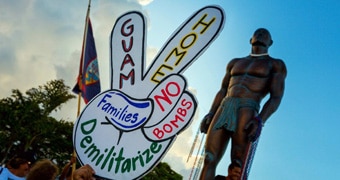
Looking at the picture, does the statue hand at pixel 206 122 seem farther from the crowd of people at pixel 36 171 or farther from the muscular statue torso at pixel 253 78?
the crowd of people at pixel 36 171

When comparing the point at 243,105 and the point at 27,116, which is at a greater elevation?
the point at 27,116

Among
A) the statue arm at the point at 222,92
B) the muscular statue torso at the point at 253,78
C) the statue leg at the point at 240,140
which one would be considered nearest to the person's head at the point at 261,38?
the muscular statue torso at the point at 253,78

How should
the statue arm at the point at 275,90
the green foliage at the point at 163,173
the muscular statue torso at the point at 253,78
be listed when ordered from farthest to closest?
the green foliage at the point at 163,173 < the muscular statue torso at the point at 253,78 < the statue arm at the point at 275,90

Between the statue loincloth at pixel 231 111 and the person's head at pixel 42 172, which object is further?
the statue loincloth at pixel 231 111

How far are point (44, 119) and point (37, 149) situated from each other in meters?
3.55

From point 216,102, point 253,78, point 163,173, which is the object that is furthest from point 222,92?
point 163,173

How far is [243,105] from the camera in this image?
15.1 ft

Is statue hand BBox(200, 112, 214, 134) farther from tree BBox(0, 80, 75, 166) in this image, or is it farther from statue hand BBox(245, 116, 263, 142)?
tree BBox(0, 80, 75, 166)

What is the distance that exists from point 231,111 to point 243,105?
0.15 m

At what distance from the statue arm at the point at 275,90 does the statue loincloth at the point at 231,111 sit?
0.12 meters

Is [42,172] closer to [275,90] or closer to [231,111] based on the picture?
[231,111]

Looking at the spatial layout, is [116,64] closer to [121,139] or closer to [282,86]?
[121,139]

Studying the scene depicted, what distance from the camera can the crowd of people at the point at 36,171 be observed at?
328 centimetres

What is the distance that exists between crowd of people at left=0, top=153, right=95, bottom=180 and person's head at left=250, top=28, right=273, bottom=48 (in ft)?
8.10
